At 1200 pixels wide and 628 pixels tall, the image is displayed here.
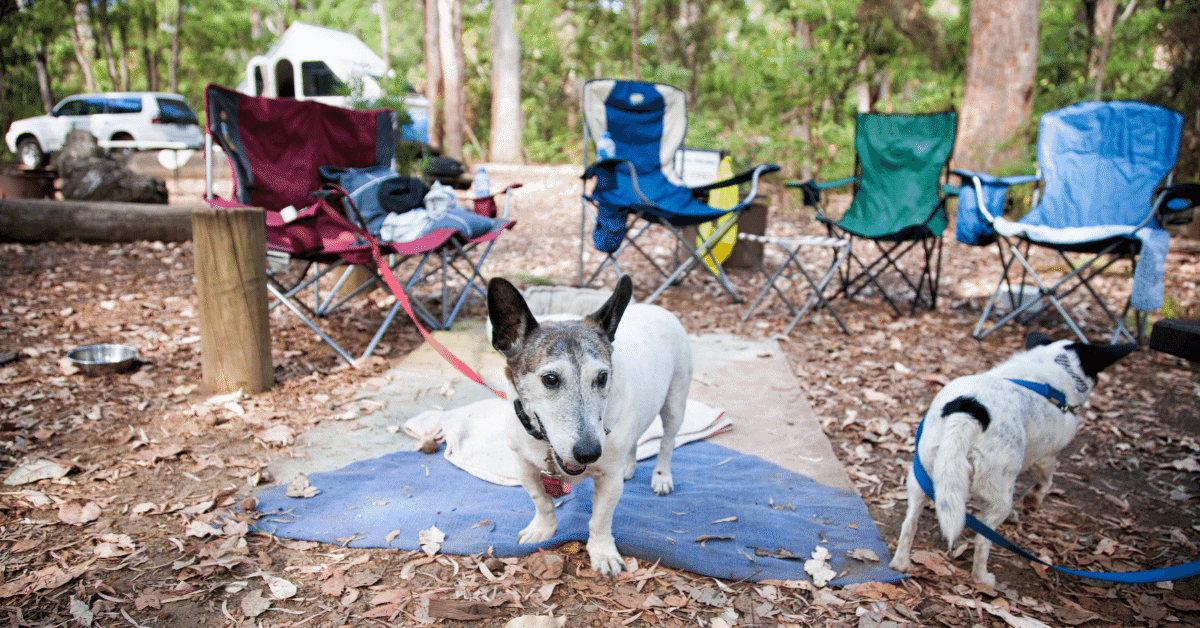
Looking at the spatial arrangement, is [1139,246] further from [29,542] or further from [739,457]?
[29,542]

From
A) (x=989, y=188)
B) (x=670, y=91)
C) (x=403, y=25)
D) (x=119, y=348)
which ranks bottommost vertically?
(x=119, y=348)

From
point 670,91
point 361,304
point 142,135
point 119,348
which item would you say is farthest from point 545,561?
point 142,135

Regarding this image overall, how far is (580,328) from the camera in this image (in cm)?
179

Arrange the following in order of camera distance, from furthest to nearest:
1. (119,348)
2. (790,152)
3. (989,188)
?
(790,152) → (989,188) → (119,348)

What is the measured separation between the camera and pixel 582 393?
1677 millimetres

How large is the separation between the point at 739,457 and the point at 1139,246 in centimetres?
312

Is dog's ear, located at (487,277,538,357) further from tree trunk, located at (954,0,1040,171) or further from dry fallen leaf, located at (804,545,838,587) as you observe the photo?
tree trunk, located at (954,0,1040,171)

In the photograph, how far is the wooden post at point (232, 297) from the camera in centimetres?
298

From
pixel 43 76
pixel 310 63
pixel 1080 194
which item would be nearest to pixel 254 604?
pixel 1080 194

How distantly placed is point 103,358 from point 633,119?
4.20 m

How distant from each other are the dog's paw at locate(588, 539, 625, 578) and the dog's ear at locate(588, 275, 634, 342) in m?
0.66

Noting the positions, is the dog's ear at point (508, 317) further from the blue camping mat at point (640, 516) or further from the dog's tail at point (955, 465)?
the dog's tail at point (955, 465)

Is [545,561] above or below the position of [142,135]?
below

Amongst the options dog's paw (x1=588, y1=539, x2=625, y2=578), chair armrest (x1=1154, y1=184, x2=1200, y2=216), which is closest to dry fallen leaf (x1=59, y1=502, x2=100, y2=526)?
dog's paw (x1=588, y1=539, x2=625, y2=578)
